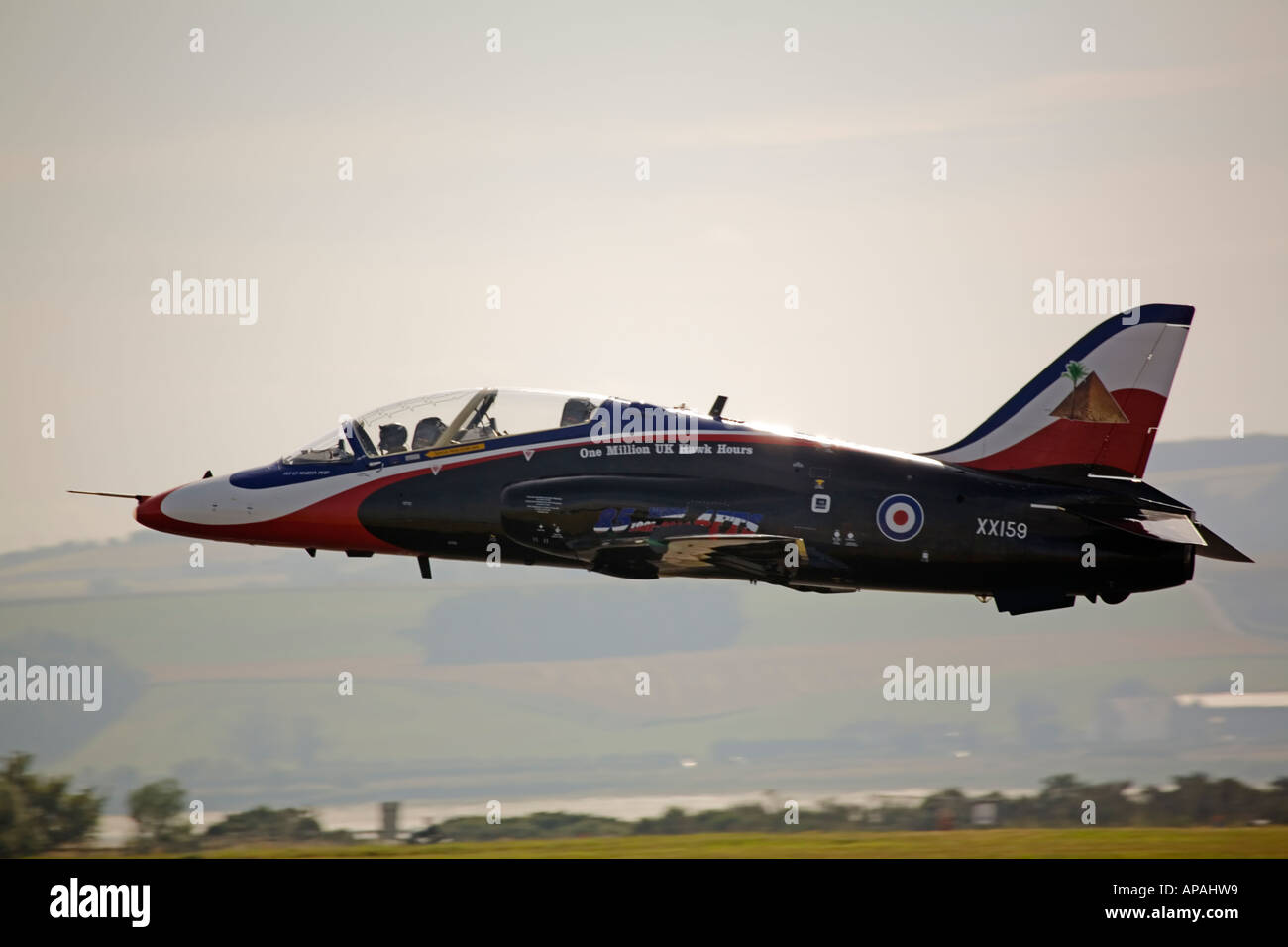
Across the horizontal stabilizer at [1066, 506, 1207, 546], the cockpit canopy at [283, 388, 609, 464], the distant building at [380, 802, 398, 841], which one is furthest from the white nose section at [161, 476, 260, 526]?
the horizontal stabilizer at [1066, 506, 1207, 546]

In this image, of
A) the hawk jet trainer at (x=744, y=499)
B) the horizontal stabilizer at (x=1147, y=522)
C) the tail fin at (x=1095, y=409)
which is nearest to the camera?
the horizontal stabilizer at (x=1147, y=522)

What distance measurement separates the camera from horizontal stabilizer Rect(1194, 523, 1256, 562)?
785 inches

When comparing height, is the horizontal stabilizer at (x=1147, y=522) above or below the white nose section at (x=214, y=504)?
below

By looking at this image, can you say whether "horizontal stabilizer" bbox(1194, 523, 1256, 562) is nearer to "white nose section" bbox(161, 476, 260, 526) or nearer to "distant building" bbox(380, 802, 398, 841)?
"distant building" bbox(380, 802, 398, 841)

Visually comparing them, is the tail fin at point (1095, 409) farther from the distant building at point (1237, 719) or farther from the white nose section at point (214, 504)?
the distant building at point (1237, 719)

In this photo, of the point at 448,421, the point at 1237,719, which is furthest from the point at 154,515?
the point at 1237,719

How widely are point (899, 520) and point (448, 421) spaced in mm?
6575

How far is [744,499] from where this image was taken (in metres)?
19.7

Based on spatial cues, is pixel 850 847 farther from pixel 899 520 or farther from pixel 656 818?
pixel 899 520

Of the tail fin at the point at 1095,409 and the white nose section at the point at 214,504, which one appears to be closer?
the tail fin at the point at 1095,409

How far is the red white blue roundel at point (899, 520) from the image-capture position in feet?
65.1

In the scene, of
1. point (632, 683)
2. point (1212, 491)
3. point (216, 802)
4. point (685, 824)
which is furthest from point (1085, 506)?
point (1212, 491)

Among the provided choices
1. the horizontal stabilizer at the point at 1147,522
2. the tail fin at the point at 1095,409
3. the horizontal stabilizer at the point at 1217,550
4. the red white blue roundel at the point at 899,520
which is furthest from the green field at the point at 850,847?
the tail fin at the point at 1095,409

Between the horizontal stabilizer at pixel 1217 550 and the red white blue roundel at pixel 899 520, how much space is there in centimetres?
385
